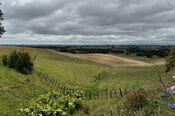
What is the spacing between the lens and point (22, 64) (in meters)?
20.5

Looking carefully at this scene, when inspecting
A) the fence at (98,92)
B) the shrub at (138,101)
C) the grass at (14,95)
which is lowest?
the fence at (98,92)

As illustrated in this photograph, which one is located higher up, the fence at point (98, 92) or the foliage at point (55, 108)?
the foliage at point (55, 108)

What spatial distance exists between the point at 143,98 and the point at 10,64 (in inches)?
750

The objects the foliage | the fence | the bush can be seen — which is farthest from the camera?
the bush

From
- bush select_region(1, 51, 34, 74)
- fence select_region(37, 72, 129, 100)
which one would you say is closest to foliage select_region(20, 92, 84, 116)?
fence select_region(37, 72, 129, 100)

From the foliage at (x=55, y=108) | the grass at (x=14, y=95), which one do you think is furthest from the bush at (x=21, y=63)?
the foliage at (x=55, y=108)

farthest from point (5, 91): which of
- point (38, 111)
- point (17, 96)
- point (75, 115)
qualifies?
point (75, 115)

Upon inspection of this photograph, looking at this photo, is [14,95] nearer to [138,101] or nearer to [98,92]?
[98,92]

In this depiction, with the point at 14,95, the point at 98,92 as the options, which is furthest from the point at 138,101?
the point at 98,92

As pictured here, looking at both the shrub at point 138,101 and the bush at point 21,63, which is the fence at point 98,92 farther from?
the shrub at point 138,101

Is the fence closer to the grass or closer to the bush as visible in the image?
the grass

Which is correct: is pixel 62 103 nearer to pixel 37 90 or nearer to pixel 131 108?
pixel 131 108

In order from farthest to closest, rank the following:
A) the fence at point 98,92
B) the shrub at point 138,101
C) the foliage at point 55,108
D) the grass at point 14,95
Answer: the fence at point 98,92 < the grass at point 14,95 < the foliage at point 55,108 < the shrub at point 138,101

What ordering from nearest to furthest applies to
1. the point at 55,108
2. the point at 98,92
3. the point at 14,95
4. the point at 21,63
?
1. the point at 55,108
2. the point at 14,95
3. the point at 98,92
4. the point at 21,63
